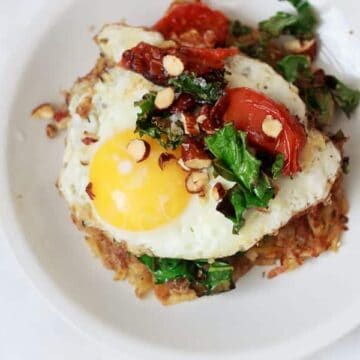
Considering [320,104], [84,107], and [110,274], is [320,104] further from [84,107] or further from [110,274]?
[110,274]

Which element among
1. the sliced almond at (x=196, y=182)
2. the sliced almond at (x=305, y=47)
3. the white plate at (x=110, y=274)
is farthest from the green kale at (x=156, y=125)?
the sliced almond at (x=305, y=47)

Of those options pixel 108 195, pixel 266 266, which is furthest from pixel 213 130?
pixel 266 266

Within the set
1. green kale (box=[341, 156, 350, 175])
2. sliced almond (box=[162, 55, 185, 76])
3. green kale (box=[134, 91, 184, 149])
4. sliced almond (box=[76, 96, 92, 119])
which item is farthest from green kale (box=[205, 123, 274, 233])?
sliced almond (box=[76, 96, 92, 119])

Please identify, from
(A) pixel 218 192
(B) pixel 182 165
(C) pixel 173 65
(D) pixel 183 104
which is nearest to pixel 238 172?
(A) pixel 218 192

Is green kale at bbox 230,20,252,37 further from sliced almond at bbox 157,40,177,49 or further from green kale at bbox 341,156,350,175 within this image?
green kale at bbox 341,156,350,175

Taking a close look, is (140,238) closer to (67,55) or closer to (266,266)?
(266,266)
